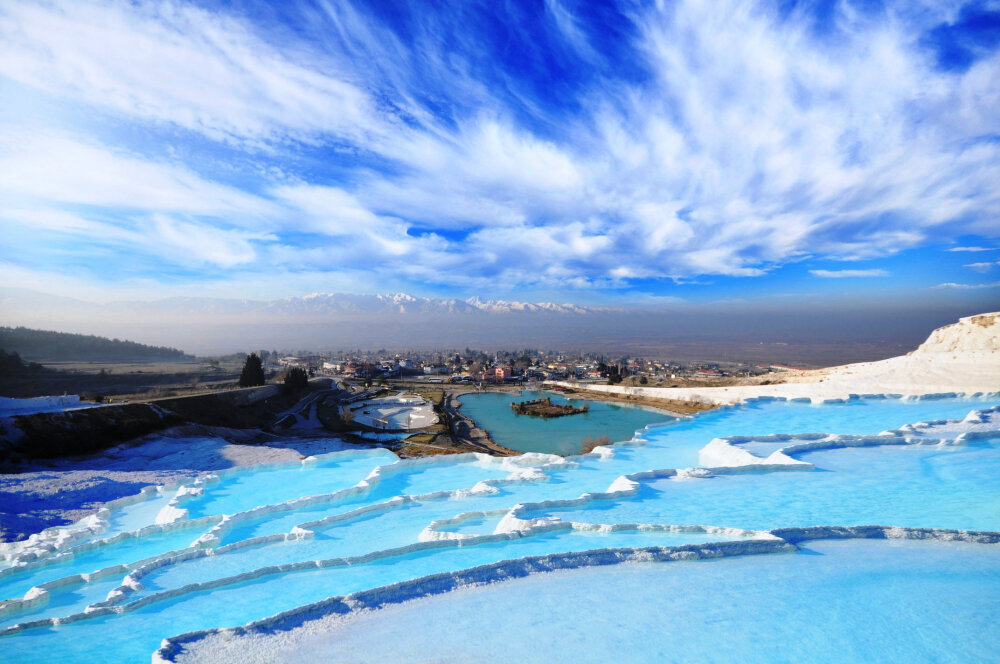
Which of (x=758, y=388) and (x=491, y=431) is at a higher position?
(x=758, y=388)

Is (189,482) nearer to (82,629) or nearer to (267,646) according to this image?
(82,629)

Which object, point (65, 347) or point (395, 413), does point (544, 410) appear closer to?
point (395, 413)

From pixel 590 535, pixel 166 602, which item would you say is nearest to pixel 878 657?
pixel 590 535

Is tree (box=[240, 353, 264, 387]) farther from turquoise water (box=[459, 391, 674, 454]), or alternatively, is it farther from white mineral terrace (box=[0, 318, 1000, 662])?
white mineral terrace (box=[0, 318, 1000, 662])

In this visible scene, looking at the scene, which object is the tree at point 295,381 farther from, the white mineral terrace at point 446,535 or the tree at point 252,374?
the white mineral terrace at point 446,535

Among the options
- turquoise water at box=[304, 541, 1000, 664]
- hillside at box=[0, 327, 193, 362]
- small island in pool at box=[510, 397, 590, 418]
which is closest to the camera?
turquoise water at box=[304, 541, 1000, 664]

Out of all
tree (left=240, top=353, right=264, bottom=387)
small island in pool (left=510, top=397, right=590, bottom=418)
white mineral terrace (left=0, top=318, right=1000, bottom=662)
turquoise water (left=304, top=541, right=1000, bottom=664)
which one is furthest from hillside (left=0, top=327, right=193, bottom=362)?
turquoise water (left=304, top=541, right=1000, bottom=664)
